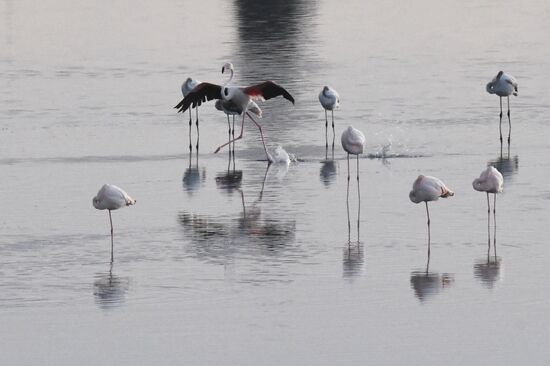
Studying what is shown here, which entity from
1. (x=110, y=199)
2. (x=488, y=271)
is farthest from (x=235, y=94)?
(x=488, y=271)

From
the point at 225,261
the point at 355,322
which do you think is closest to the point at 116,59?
the point at 225,261

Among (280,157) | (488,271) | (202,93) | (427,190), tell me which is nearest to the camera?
(488,271)

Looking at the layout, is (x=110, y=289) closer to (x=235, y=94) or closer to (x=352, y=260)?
(x=352, y=260)

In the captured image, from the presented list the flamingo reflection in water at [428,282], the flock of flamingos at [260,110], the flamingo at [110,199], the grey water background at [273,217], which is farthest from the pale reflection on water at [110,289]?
the flamingo reflection in water at [428,282]

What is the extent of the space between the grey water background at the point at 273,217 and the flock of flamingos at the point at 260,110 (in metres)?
0.43

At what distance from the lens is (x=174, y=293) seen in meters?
13.5

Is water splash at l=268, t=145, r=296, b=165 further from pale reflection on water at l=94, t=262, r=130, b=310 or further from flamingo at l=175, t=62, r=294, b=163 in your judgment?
pale reflection on water at l=94, t=262, r=130, b=310

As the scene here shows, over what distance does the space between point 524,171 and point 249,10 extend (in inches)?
1175

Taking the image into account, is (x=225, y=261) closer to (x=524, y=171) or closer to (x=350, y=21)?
(x=524, y=171)

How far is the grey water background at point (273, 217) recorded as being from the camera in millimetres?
11977

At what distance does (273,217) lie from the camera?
56.0 ft

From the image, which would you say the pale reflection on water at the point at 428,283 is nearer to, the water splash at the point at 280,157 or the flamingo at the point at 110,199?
the flamingo at the point at 110,199

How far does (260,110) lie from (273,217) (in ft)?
21.0

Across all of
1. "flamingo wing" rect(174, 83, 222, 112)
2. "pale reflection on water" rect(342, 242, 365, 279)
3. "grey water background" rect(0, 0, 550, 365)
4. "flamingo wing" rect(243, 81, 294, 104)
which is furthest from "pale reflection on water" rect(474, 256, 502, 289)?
"flamingo wing" rect(174, 83, 222, 112)
